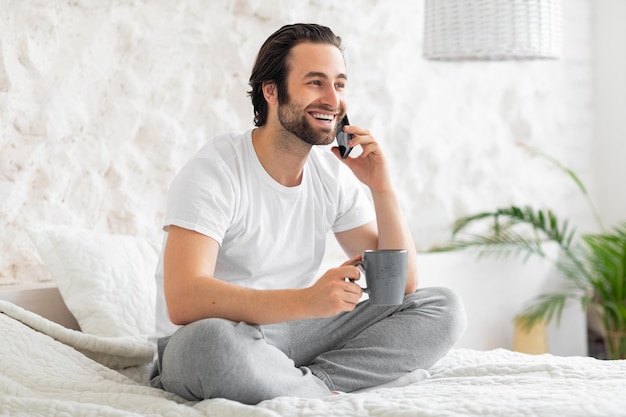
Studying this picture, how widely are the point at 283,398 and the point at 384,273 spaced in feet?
0.98

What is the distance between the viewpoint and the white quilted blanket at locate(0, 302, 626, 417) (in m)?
1.52

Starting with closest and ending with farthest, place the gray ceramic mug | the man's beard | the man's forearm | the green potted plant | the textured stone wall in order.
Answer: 1. the gray ceramic mug
2. the man's beard
3. the man's forearm
4. the textured stone wall
5. the green potted plant

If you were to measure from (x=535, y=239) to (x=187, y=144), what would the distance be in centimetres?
161

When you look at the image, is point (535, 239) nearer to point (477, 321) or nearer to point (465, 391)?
point (477, 321)

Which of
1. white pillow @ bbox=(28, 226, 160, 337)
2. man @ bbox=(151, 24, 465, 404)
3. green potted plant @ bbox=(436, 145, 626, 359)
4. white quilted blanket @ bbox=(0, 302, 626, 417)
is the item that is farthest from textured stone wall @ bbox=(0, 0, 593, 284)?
man @ bbox=(151, 24, 465, 404)

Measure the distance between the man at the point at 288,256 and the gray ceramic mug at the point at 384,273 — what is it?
42 millimetres

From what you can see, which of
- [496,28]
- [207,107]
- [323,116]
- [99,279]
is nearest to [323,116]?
[323,116]

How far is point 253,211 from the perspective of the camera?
2.06 m

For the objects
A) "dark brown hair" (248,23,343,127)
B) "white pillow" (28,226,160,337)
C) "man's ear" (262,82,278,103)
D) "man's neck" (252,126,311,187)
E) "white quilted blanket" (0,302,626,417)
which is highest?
"dark brown hair" (248,23,343,127)

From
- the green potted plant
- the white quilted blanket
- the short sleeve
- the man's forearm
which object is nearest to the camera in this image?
the white quilted blanket

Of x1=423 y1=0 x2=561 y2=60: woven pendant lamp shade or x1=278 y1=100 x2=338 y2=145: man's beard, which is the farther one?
x1=423 y1=0 x2=561 y2=60: woven pendant lamp shade

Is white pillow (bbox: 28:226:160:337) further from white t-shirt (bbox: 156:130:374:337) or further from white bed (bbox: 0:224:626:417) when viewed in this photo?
white t-shirt (bbox: 156:130:374:337)

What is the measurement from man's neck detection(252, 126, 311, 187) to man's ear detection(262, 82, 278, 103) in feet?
0.25

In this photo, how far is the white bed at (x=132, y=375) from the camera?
1.54 metres
